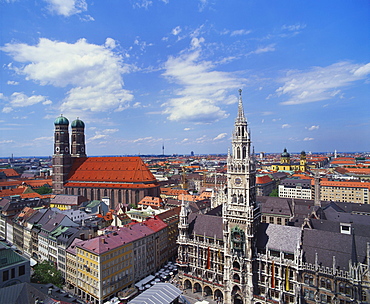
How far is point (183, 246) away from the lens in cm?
6538

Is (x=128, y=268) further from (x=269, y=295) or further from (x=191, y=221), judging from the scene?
(x=269, y=295)

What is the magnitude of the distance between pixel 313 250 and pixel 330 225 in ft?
50.5

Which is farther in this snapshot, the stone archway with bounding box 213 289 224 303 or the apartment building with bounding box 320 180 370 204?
the apartment building with bounding box 320 180 370 204

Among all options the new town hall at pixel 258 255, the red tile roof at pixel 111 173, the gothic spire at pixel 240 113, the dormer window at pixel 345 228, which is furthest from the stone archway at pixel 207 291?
the red tile roof at pixel 111 173

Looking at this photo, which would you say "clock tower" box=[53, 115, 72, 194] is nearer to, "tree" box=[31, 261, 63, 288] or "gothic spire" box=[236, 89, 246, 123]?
"tree" box=[31, 261, 63, 288]

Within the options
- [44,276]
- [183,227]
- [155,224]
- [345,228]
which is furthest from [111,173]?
[345,228]

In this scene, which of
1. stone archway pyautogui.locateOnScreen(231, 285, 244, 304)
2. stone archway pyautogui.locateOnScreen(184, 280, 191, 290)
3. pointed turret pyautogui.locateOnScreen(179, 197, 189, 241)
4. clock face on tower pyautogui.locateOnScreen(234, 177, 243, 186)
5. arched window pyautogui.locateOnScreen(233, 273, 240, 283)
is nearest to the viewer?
stone archway pyautogui.locateOnScreen(231, 285, 244, 304)

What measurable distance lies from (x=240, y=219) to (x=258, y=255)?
7.75 meters

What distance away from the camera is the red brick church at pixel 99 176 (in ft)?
424

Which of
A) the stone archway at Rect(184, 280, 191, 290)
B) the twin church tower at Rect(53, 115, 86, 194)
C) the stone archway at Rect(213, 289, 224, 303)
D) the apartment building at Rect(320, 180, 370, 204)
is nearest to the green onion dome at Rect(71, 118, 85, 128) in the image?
the twin church tower at Rect(53, 115, 86, 194)

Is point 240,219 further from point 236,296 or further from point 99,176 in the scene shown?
point 99,176

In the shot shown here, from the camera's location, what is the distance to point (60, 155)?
465 ft

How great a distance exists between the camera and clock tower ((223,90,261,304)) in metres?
54.6

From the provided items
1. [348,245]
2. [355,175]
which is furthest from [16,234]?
[355,175]
